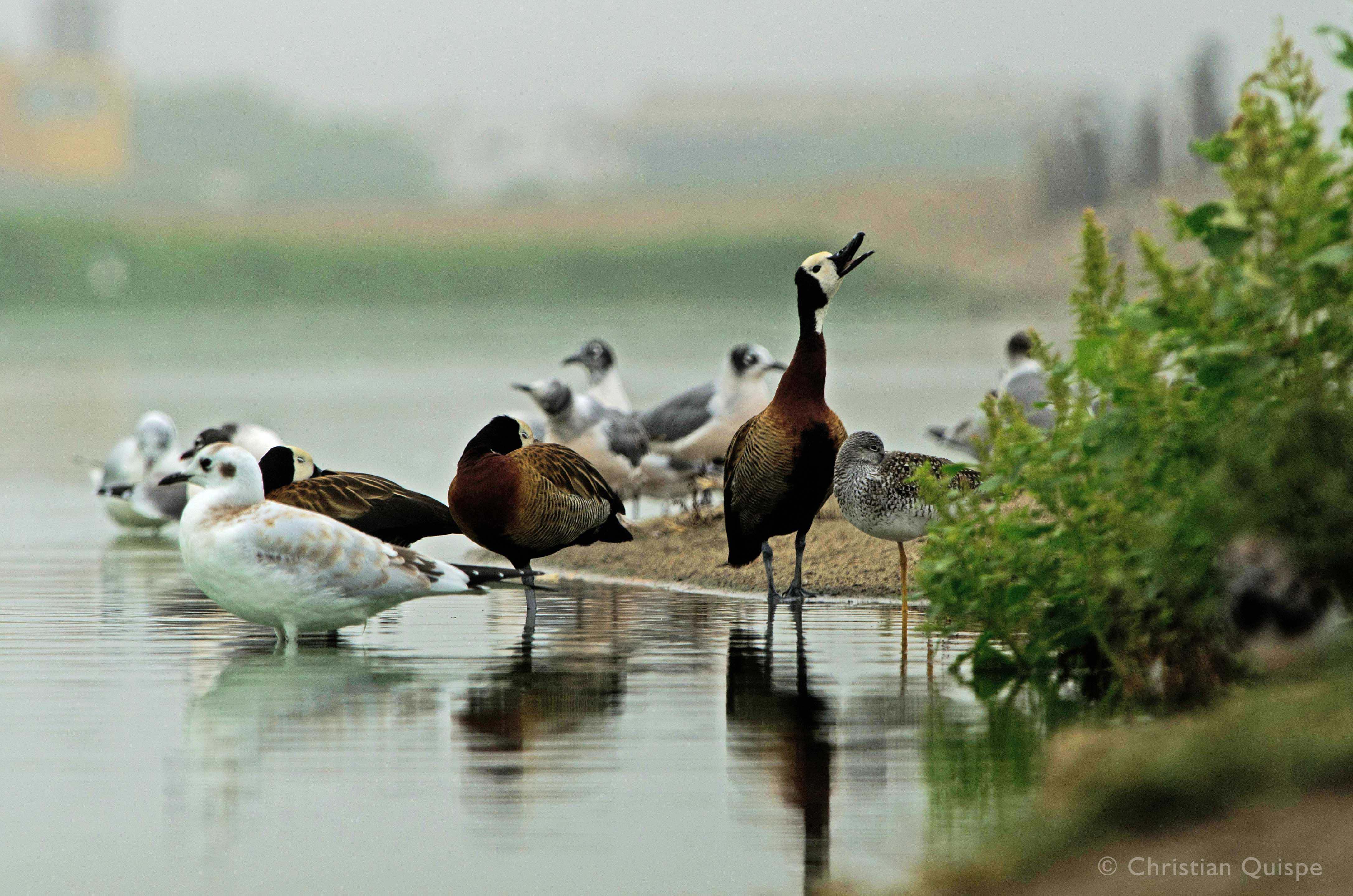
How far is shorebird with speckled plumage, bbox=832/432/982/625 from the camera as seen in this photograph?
32.4 feet

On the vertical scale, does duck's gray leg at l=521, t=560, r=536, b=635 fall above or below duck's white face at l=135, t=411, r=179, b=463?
below

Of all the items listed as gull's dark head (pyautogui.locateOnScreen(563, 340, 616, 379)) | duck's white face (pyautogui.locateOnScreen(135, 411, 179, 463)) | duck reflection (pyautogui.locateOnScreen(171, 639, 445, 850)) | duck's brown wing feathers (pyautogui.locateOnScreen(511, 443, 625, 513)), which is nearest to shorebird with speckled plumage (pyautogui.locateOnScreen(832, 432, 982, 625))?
duck's brown wing feathers (pyautogui.locateOnScreen(511, 443, 625, 513))

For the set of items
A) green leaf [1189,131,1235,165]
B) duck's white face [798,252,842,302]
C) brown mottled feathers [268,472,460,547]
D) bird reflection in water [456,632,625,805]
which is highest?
duck's white face [798,252,842,302]

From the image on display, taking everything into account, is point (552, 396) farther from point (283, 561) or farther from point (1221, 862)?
point (1221, 862)

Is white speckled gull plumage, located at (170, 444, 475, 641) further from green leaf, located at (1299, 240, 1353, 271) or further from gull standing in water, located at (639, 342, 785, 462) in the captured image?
gull standing in water, located at (639, 342, 785, 462)

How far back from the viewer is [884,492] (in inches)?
392

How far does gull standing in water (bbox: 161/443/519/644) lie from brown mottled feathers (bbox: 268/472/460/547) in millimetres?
1055

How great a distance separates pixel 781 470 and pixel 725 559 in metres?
2.21

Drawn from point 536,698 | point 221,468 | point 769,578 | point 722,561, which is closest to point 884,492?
point 769,578

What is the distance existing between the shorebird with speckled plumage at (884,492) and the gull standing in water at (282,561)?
2.16 metres

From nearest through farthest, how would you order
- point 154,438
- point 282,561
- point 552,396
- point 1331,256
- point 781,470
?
point 1331,256
point 282,561
point 781,470
point 552,396
point 154,438

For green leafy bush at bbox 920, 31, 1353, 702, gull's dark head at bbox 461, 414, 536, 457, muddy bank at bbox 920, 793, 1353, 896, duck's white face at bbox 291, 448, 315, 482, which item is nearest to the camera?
muddy bank at bbox 920, 793, 1353, 896

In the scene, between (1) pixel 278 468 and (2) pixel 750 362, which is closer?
(1) pixel 278 468

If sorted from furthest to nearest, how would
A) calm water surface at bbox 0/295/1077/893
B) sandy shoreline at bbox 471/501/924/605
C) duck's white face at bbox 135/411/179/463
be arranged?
duck's white face at bbox 135/411/179/463 < sandy shoreline at bbox 471/501/924/605 < calm water surface at bbox 0/295/1077/893
